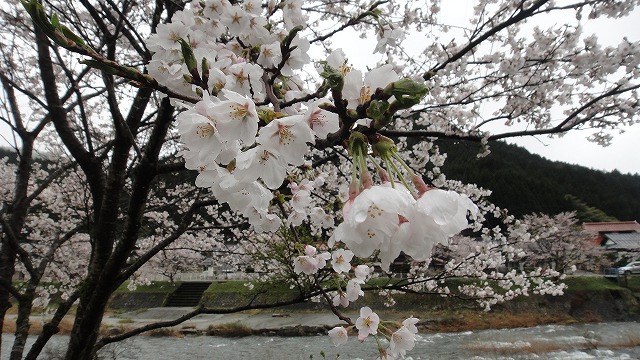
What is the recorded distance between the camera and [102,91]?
340 cm

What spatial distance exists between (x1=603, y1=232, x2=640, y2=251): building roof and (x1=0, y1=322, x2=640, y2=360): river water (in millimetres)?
23300

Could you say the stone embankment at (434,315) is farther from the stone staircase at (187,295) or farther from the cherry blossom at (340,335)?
the cherry blossom at (340,335)

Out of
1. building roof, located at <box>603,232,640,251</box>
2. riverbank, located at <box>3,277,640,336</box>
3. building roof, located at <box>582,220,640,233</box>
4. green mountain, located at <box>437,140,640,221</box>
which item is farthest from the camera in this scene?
building roof, located at <box>582,220,640,233</box>

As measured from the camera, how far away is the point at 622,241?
115 ft

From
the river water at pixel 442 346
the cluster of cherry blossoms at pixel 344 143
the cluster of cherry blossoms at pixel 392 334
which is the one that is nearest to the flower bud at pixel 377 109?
the cluster of cherry blossoms at pixel 344 143

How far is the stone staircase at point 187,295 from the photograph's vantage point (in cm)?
2039

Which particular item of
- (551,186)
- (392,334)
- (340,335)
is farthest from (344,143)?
(551,186)

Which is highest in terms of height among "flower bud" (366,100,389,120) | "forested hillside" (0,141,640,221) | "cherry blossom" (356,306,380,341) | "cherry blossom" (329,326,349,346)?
"forested hillside" (0,141,640,221)

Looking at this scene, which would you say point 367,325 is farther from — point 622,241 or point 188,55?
point 622,241

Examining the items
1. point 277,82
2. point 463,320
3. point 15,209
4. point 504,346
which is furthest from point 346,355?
point 277,82

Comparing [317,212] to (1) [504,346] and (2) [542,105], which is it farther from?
(1) [504,346]

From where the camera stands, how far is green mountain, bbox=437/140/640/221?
37875 mm

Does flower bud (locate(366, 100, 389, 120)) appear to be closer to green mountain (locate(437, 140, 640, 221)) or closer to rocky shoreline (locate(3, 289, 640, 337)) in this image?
rocky shoreline (locate(3, 289, 640, 337))

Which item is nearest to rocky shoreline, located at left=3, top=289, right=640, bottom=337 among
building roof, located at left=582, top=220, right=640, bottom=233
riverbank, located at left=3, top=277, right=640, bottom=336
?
riverbank, located at left=3, top=277, right=640, bottom=336
